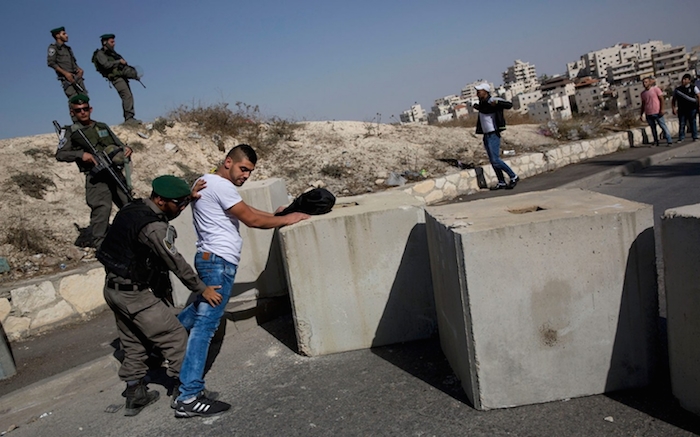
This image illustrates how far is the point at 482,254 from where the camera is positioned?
260 cm

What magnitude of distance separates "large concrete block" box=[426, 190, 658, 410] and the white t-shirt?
1525 millimetres

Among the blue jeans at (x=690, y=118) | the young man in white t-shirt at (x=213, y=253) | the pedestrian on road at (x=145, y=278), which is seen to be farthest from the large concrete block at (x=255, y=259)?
the blue jeans at (x=690, y=118)

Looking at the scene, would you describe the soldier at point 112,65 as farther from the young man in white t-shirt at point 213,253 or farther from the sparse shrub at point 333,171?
the young man in white t-shirt at point 213,253

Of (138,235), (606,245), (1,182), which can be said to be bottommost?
(606,245)

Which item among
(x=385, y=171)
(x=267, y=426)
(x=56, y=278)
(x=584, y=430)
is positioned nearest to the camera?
(x=584, y=430)

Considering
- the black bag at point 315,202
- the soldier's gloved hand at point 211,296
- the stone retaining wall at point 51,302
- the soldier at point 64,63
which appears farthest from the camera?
the soldier at point 64,63

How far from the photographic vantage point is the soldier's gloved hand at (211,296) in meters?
3.28

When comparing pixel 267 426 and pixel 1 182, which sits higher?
pixel 1 182

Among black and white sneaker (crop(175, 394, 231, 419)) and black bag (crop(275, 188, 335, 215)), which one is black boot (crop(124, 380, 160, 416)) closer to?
black and white sneaker (crop(175, 394, 231, 419))

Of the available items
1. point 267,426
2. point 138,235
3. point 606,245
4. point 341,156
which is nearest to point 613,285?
point 606,245

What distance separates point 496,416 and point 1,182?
830 centimetres

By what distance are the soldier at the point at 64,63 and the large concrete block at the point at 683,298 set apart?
29.7ft

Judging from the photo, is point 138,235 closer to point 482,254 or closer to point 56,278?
point 482,254

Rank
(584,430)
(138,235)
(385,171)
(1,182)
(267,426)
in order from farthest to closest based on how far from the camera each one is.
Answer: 1. (385,171)
2. (1,182)
3. (138,235)
4. (267,426)
5. (584,430)
